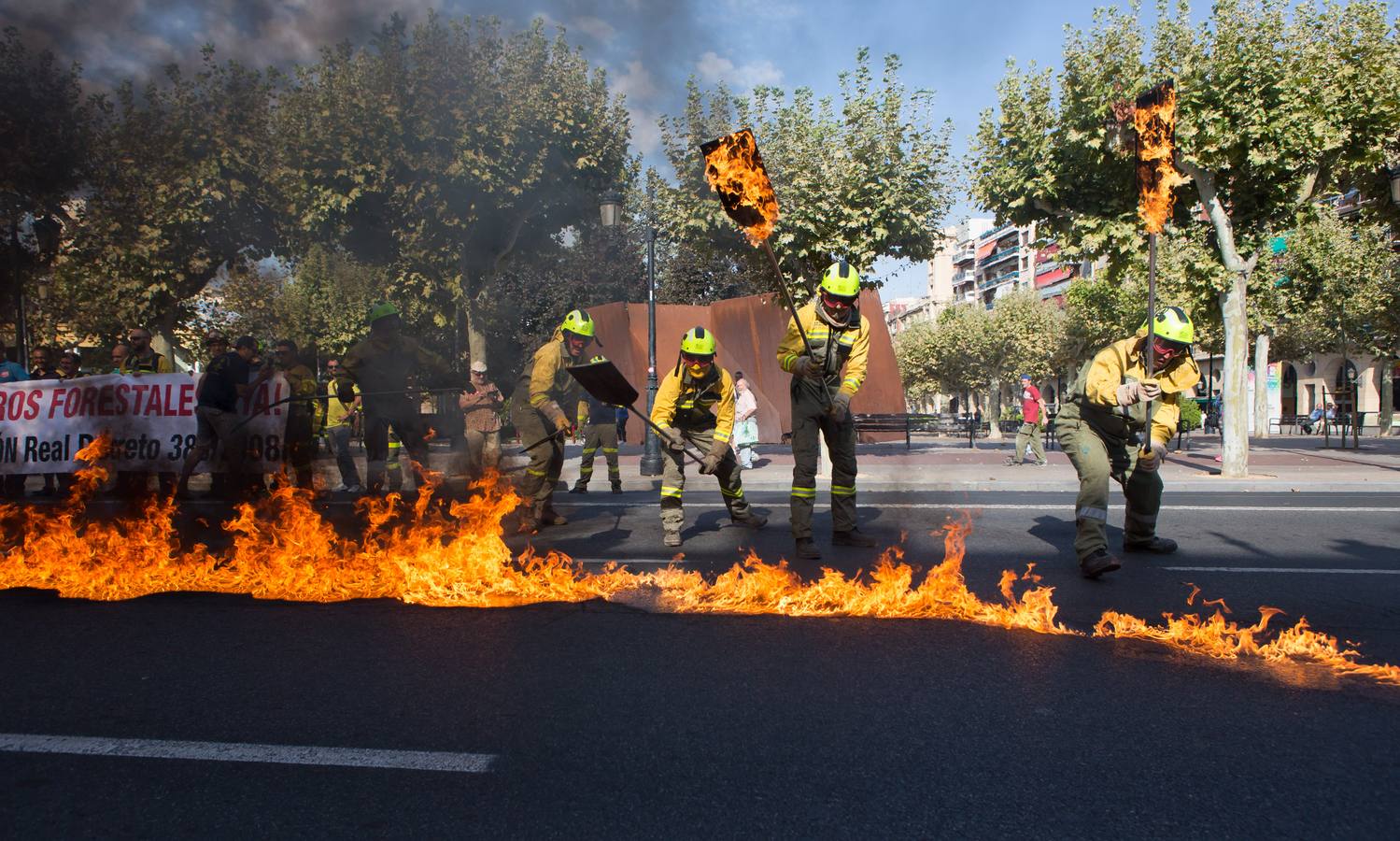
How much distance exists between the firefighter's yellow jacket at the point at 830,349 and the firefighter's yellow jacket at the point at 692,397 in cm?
66

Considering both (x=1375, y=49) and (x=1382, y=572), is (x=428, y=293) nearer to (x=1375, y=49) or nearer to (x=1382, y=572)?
(x=1382, y=572)

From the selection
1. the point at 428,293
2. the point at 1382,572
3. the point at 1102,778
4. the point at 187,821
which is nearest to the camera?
the point at 187,821

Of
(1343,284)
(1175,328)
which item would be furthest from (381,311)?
(1343,284)

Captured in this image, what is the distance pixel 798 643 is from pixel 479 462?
4.22 metres

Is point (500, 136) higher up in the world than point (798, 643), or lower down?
higher up

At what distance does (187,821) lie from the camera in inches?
96.2

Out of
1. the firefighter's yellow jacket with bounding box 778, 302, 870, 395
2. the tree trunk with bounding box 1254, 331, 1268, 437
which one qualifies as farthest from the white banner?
the tree trunk with bounding box 1254, 331, 1268, 437

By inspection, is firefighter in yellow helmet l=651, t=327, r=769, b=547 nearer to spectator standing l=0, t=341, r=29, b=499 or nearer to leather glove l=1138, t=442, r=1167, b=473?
leather glove l=1138, t=442, r=1167, b=473

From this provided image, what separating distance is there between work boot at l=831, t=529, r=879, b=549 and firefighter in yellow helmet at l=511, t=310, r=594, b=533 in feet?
8.04

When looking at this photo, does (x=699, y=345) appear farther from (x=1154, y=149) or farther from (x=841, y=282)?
(x=1154, y=149)

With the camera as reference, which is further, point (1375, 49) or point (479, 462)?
point (1375, 49)

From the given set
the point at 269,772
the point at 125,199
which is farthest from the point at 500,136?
the point at 269,772

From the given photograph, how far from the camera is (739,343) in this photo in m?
22.5

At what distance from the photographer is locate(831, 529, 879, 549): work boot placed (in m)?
6.51
